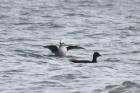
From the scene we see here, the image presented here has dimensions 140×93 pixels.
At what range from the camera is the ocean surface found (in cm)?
2238

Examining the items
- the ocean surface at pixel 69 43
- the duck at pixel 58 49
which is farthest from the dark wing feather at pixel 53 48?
the ocean surface at pixel 69 43

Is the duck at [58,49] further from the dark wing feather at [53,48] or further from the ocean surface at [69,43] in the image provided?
the ocean surface at [69,43]

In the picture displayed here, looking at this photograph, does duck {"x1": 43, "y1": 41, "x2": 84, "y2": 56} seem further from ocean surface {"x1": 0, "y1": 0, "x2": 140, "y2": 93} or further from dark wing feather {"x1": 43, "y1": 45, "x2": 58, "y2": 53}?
ocean surface {"x1": 0, "y1": 0, "x2": 140, "y2": 93}

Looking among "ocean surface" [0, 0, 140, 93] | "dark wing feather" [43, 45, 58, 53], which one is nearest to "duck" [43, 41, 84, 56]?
"dark wing feather" [43, 45, 58, 53]

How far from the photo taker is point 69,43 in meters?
33.7

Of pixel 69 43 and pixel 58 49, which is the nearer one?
pixel 58 49

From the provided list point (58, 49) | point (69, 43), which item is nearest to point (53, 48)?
point (58, 49)

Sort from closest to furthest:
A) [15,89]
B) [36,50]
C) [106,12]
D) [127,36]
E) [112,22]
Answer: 1. [15,89]
2. [36,50]
3. [127,36]
4. [112,22]
5. [106,12]

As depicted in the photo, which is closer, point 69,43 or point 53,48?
point 53,48

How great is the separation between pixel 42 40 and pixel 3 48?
146 inches

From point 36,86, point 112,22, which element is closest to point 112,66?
point 36,86

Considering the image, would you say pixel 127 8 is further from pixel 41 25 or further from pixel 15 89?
pixel 15 89

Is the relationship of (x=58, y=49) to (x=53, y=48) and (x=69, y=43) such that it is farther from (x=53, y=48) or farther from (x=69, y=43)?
(x=69, y=43)

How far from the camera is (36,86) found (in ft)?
72.0
